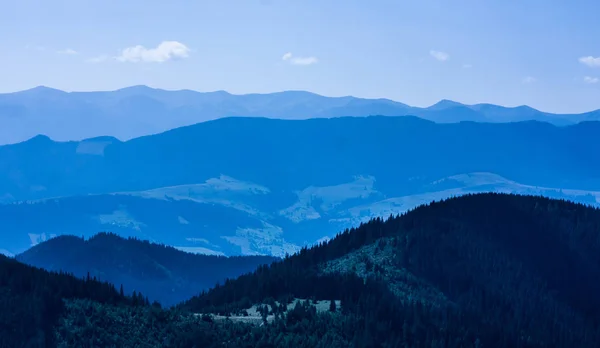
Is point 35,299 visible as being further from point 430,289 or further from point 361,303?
point 430,289

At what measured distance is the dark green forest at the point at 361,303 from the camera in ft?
385

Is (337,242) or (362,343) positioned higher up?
(337,242)

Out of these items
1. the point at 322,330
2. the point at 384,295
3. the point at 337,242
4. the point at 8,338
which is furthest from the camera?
the point at 337,242

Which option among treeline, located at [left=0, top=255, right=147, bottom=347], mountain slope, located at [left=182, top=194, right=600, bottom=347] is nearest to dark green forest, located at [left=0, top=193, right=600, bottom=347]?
treeline, located at [left=0, top=255, right=147, bottom=347]

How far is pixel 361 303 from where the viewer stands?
140750 millimetres

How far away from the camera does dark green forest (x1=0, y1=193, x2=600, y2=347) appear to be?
385ft

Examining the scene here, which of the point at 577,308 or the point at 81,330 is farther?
the point at 577,308

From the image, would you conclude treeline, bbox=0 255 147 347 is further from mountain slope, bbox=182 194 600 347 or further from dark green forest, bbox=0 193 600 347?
mountain slope, bbox=182 194 600 347

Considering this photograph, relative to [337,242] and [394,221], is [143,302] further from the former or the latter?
[394,221]

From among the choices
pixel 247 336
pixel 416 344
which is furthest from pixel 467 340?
pixel 247 336

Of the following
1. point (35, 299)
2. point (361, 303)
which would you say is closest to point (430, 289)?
point (361, 303)

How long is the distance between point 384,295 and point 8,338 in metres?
59.8

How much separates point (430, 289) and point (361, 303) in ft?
98.5

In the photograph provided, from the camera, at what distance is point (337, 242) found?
180625 millimetres
